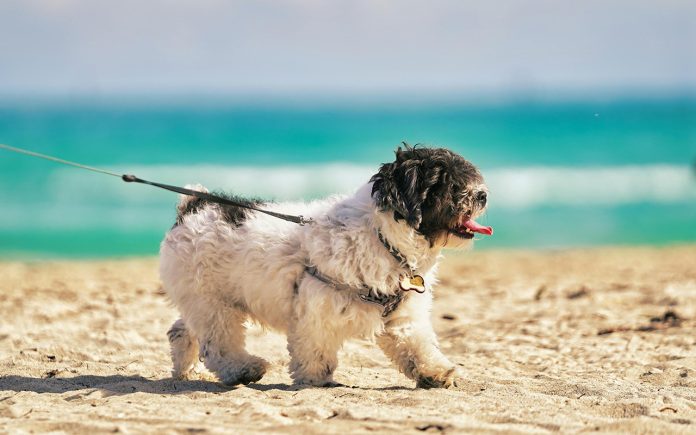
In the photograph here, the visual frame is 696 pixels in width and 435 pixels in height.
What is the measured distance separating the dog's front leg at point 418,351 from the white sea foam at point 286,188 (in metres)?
→ 14.1

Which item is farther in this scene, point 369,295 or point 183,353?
point 183,353

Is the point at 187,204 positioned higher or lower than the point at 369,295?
higher

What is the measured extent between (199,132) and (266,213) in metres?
41.2

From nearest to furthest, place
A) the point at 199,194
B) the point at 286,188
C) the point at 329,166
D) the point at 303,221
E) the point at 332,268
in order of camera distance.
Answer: the point at 332,268
the point at 303,221
the point at 199,194
the point at 286,188
the point at 329,166

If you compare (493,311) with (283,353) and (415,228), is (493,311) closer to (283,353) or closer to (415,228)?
(283,353)

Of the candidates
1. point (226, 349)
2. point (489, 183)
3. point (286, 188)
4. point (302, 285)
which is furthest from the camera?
point (286, 188)

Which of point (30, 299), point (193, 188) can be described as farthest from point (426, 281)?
point (30, 299)

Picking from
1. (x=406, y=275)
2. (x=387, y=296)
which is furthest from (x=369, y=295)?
(x=406, y=275)

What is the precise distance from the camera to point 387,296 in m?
5.69

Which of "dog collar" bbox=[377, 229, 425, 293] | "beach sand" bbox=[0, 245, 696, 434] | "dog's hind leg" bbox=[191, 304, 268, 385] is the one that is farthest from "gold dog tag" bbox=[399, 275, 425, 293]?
"dog's hind leg" bbox=[191, 304, 268, 385]

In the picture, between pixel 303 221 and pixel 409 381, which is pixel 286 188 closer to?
pixel 409 381

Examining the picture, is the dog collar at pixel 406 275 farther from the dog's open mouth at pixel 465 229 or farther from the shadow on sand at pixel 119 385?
the shadow on sand at pixel 119 385

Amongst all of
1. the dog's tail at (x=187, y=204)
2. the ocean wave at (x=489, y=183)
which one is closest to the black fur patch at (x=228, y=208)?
the dog's tail at (x=187, y=204)

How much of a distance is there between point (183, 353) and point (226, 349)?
0.55 m
